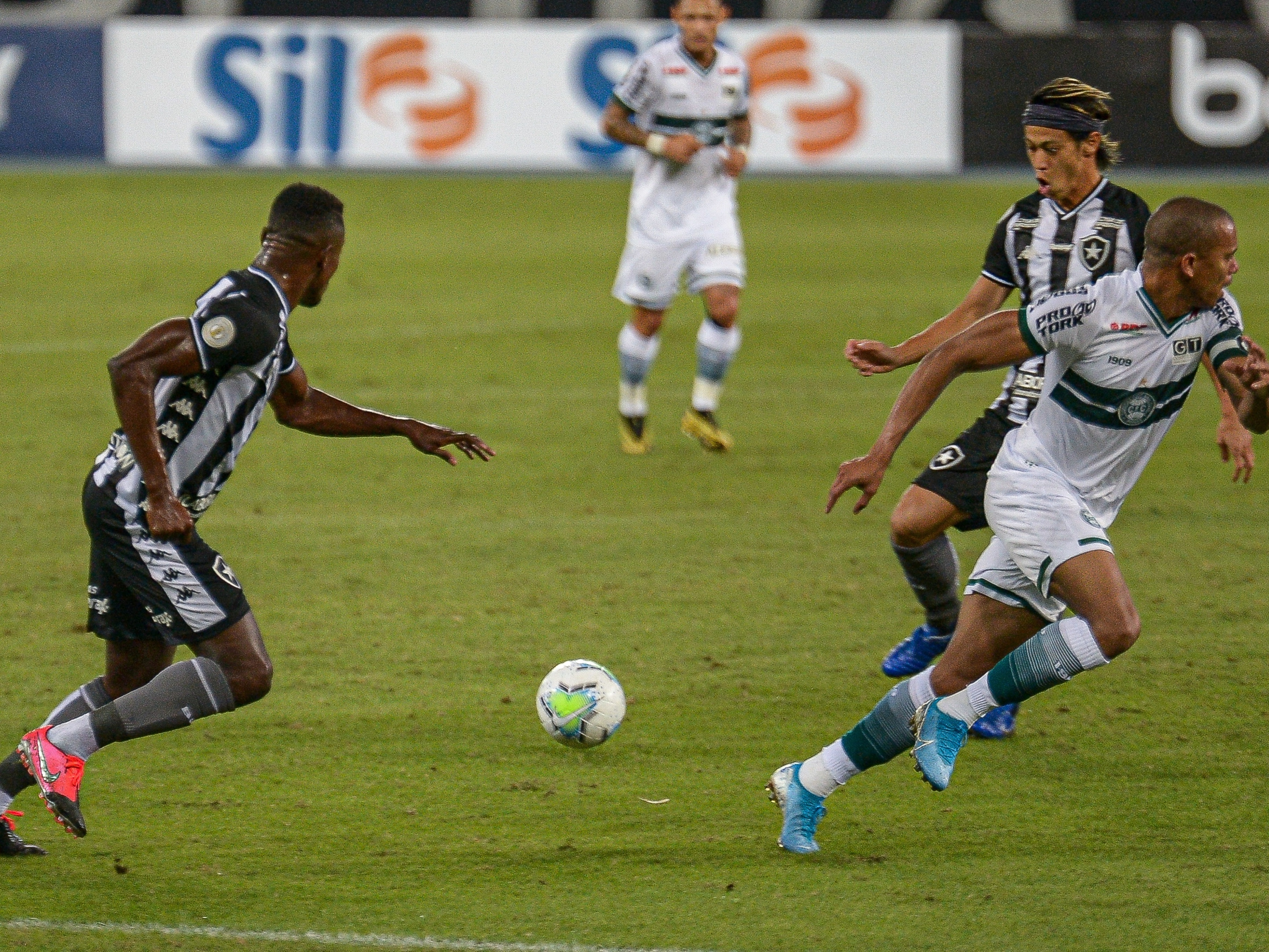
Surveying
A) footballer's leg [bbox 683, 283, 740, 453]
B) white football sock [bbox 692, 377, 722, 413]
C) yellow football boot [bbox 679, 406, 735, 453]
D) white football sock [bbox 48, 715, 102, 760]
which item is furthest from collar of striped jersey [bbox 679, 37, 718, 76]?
white football sock [bbox 48, 715, 102, 760]

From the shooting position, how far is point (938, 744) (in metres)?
4.61

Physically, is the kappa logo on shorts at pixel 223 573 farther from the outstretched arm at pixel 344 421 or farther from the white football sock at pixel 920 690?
the white football sock at pixel 920 690

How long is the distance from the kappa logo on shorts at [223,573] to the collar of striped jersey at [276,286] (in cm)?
65

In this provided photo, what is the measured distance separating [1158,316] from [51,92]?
20397 mm

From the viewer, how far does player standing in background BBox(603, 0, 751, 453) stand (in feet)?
33.6

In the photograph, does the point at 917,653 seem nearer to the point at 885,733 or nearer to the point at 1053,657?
the point at 885,733

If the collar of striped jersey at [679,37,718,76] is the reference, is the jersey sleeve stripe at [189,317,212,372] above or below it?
above

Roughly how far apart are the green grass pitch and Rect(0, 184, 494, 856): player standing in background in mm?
370

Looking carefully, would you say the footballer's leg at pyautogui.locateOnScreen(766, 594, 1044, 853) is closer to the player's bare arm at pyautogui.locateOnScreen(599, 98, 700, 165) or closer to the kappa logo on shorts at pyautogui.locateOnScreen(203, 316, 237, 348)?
the kappa logo on shorts at pyautogui.locateOnScreen(203, 316, 237, 348)

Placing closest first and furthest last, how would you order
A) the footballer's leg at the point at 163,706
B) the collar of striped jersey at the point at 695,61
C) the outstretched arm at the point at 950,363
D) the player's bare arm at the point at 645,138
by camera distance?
the footballer's leg at the point at 163,706 < the outstretched arm at the point at 950,363 < the player's bare arm at the point at 645,138 < the collar of striped jersey at the point at 695,61

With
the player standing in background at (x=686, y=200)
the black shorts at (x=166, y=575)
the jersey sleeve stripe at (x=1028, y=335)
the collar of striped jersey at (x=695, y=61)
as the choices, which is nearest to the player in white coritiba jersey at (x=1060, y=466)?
the jersey sleeve stripe at (x=1028, y=335)

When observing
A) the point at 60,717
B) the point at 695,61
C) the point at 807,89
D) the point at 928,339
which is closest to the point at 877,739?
the point at 928,339

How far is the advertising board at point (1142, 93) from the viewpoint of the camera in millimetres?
21891

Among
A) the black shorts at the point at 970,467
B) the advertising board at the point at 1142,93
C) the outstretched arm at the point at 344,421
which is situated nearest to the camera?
the outstretched arm at the point at 344,421
